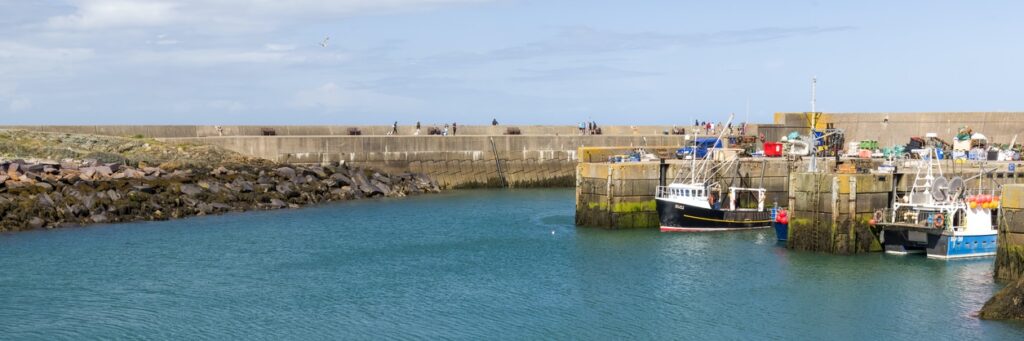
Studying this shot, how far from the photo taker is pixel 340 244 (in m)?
50.9

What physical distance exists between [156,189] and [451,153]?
26707 mm

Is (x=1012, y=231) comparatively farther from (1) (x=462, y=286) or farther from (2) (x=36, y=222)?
(2) (x=36, y=222)

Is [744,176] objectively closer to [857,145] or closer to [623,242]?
[623,242]

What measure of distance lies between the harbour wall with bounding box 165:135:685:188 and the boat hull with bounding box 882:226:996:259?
41770mm

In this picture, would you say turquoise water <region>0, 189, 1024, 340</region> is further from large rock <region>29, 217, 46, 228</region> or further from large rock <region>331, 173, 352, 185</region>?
large rock <region>331, 173, 352, 185</region>

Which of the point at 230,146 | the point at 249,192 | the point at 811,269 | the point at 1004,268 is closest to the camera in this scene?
the point at 1004,268

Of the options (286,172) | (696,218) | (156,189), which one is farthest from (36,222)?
(696,218)

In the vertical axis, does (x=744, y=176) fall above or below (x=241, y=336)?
above

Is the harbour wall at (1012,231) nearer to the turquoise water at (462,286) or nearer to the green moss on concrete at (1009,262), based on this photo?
the green moss on concrete at (1009,262)

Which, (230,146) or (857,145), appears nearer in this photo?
(857,145)

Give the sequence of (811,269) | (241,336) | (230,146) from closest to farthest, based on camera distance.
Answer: (241,336) → (811,269) → (230,146)

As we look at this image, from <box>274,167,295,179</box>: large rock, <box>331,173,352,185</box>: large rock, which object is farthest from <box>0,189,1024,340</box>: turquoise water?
<box>331,173,352,185</box>: large rock

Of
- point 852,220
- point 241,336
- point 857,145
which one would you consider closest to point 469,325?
point 241,336

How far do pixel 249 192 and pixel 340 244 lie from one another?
16.3 m
